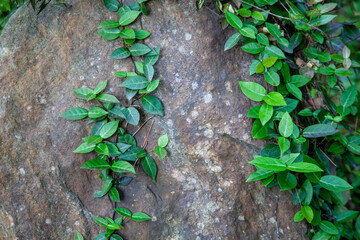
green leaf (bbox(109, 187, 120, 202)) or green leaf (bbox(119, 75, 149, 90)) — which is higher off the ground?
green leaf (bbox(119, 75, 149, 90))

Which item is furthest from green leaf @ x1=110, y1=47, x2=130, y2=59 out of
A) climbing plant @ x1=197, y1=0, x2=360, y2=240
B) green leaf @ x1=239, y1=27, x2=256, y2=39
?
green leaf @ x1=239, y1=27, x2=256, y2=39

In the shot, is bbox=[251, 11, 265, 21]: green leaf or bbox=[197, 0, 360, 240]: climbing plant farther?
bbox=[251, 11, 265, 21]: green leaf

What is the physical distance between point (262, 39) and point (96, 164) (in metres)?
0.97

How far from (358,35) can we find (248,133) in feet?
3.26

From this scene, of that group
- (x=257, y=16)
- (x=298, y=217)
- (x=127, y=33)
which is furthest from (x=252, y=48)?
(x=298, y=217)

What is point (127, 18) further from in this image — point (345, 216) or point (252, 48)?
point (345, 216)

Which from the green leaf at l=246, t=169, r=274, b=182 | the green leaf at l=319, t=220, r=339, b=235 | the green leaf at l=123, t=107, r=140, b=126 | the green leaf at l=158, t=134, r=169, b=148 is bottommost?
the green leaf at l=319, t=220, r=339, b=235

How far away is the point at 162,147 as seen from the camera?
4.47ft

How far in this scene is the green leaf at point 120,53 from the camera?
4.61 ft

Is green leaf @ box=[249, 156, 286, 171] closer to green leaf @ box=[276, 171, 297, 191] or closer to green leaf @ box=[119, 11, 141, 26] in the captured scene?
green leaf @ box=[276, 171, 297, 191]

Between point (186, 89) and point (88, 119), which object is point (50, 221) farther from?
point (186, 89)

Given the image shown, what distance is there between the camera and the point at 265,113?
1.30 meters

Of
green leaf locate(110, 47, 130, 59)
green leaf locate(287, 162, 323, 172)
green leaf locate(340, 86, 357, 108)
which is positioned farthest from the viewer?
green leaf locate(340, 86, 357, 108)

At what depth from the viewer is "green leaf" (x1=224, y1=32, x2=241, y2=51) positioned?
1.37 meters
